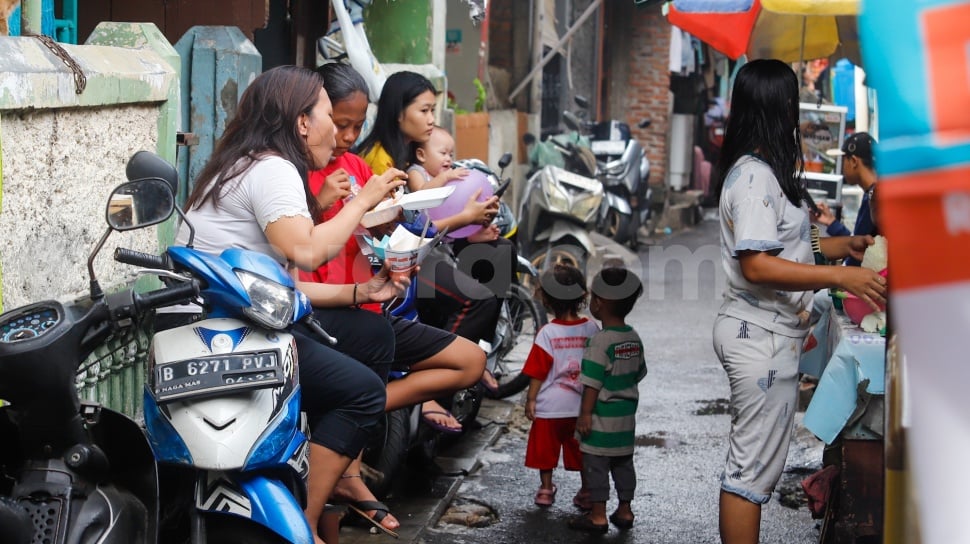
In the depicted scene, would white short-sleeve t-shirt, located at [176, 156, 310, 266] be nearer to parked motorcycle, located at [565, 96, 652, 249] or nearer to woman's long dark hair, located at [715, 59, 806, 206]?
woman's long dark hair, located at [715, 59, 806, 206]

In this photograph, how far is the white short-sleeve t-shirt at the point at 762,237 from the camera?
4.05 m

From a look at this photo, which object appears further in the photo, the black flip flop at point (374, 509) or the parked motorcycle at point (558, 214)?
the parked motorcycle at point (558, 214)

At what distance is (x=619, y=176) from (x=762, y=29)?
6068 millimetres

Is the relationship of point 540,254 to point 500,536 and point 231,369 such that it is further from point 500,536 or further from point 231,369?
point 231,369

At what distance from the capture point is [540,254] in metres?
11.1

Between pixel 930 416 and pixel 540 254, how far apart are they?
367 inches

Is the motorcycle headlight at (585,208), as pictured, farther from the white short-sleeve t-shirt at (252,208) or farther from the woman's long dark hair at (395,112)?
the white short-sleeve t-shirt at (252,208)

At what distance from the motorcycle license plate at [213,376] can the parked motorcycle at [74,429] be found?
0.14 meters

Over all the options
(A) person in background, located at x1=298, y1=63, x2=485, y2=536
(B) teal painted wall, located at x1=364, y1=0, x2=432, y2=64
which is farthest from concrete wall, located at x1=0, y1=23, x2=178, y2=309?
(B) teal painted wall, located at x1=364, y1=0, x2=432, y2=64

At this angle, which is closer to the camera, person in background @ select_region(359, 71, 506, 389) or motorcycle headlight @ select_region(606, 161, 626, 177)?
person in background @ select_region(359, 71, 506, 389)

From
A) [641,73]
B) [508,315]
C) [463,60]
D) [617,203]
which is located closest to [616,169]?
[617,203]

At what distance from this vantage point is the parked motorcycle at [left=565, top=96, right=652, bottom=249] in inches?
571

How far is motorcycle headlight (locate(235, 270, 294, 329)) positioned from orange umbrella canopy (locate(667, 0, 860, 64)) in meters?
3.68

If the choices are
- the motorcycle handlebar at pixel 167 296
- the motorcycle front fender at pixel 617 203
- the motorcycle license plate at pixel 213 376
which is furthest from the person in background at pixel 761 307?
the motorcycle front fender at pixel 617 203
